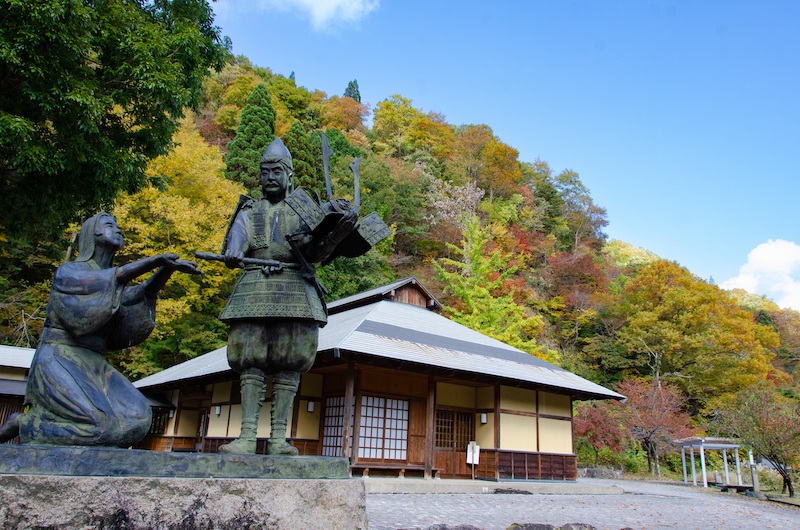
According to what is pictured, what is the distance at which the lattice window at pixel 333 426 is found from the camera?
12586mm

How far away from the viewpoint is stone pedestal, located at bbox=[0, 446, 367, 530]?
2201 mm

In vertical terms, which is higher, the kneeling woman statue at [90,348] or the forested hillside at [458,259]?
the forested hillside at [458,259]

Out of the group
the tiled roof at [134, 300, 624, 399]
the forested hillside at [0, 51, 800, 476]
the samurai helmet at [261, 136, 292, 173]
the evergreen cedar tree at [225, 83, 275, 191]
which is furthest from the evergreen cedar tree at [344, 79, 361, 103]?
the samurai helmet at [261, 136, 292, 173]

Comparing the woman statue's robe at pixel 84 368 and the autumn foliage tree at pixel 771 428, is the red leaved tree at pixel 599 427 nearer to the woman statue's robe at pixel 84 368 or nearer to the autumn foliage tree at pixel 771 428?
the autumn foliage tree at pixel 771 428

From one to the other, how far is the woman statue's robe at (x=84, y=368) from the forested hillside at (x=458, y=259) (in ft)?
41.5

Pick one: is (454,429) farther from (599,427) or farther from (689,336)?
(689,336)

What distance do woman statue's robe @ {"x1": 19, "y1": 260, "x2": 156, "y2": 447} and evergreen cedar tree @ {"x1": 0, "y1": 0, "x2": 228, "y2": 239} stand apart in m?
4.07

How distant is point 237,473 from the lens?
2.73 meters

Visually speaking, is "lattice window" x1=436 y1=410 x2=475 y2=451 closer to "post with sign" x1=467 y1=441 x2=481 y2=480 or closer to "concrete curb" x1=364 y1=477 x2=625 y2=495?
"post with sign" x1=467 y1=441 x2=481 y2=480

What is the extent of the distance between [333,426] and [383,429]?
123 cm

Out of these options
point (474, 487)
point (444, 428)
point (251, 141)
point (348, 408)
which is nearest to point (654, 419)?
point (444, 428)

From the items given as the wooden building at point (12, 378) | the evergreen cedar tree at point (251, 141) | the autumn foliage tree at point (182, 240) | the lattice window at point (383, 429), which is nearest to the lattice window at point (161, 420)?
the autumn foliage tree at point (182, 240)

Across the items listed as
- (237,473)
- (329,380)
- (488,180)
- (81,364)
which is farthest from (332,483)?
(488,180)

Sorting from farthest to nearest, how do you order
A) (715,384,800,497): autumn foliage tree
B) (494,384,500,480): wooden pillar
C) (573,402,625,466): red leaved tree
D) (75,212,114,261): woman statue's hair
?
(573,402,625,466): red leaved tree → (715,384,800,497): autumn foliage tree → (494,384,500,480): wooden pillar → (75,212,114,261): woman statue's hair
